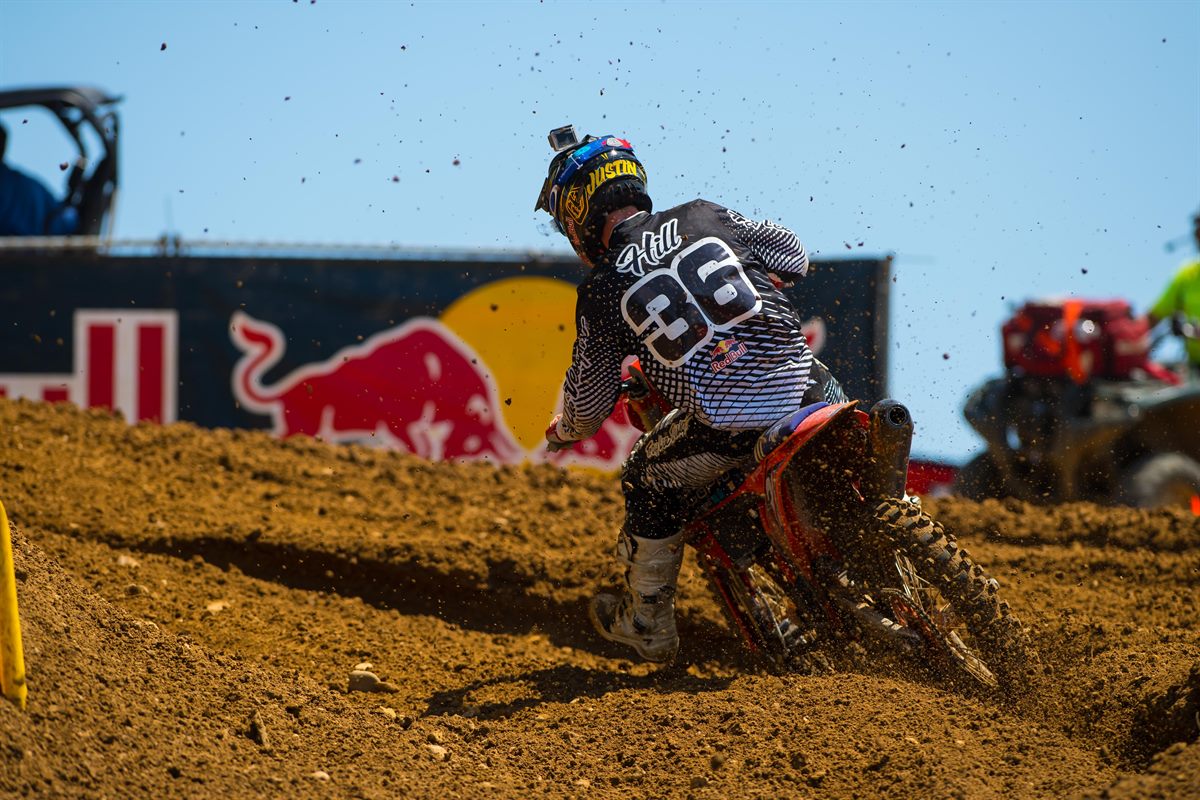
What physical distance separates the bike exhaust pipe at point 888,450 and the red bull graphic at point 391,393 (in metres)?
5.39

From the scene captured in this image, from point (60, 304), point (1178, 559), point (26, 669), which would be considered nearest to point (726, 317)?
point (26, 669)

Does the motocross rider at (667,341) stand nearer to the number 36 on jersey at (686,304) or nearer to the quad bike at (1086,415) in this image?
the number 36 on jersey at (686,304)

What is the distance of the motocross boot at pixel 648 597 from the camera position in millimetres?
4777

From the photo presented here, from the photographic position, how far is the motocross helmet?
4629 mm

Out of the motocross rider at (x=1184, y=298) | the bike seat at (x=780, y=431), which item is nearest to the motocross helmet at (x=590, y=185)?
the bike seat at (x=780, y=431)

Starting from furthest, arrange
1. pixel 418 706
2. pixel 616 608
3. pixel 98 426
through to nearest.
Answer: pixel 98 426 → pixel 616 608 → pixel 418 706

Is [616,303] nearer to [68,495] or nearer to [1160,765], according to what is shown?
[1160,765]

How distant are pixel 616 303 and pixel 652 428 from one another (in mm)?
673

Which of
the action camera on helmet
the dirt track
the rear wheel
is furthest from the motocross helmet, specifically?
the dirt track

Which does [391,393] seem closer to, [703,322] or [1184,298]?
[703,322]

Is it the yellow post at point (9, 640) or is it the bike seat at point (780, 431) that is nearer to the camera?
the yellow post at point (9, 640)

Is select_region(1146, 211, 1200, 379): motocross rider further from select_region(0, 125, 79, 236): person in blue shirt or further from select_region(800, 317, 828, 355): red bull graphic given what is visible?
select_region(0, 125, 79, 236): person in blue shirt

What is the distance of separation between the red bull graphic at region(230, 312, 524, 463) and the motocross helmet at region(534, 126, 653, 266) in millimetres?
4626

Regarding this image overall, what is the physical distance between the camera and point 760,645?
477cm
